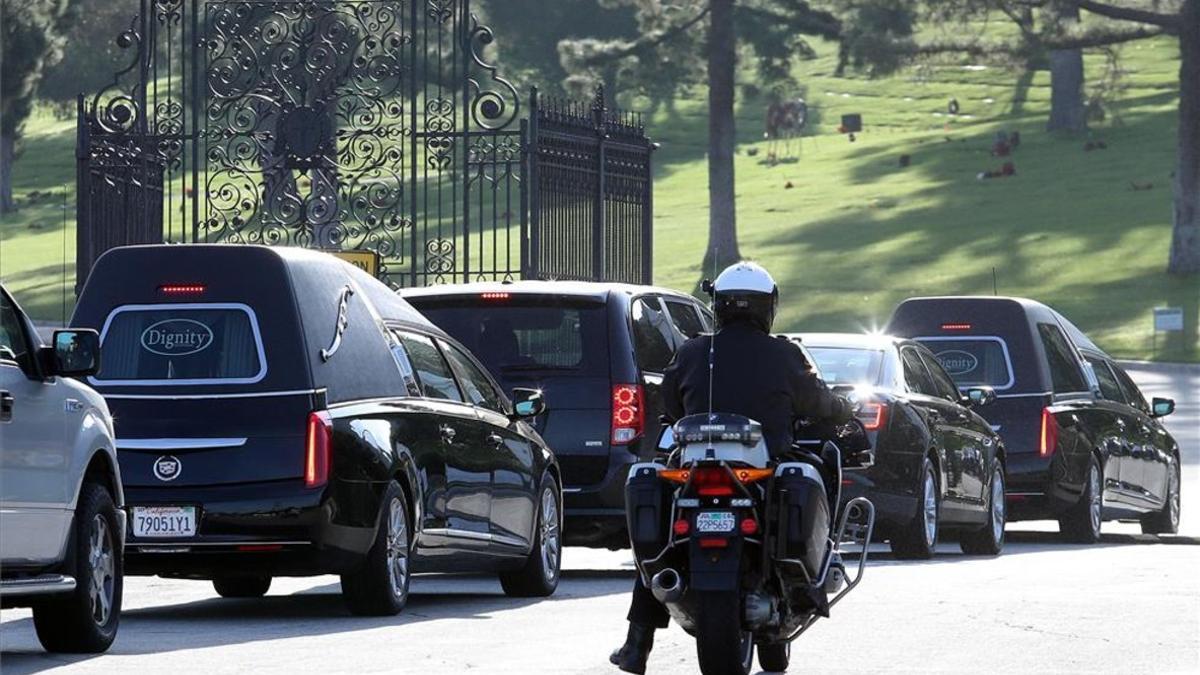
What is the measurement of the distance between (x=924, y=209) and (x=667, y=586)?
204ft

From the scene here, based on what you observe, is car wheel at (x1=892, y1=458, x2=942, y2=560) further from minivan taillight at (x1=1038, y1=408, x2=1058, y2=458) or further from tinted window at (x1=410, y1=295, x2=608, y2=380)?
tinted window at (x1=410, y1=295, x2=608, y2=380)

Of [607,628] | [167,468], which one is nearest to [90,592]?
[167,468]

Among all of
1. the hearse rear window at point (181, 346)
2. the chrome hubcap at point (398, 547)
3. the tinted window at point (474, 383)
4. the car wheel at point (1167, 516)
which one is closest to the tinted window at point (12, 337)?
the hearse rear window at point (181, 346)

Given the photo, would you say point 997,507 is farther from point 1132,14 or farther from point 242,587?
point 1132,14

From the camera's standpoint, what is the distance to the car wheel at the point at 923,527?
1858 cm

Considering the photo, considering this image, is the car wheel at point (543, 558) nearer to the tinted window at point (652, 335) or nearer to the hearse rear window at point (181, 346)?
the tinted window at point (652, 335)

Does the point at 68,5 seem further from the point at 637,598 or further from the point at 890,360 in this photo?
the point at 637,598

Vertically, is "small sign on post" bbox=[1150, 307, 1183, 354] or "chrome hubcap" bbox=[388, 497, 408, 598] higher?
"small sign on post" bbox=[1150, 307, 1183, 354]

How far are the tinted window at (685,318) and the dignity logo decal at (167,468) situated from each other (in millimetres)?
5163

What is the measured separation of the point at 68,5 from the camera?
76.5m

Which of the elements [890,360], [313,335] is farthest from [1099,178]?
[313,335]

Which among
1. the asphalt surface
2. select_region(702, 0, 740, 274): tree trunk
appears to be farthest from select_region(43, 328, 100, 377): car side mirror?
select_region(702, 0, 740, 274): tree trunk

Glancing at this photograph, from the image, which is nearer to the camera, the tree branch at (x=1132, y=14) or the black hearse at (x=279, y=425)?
the black hearse at (x=279, y=425)

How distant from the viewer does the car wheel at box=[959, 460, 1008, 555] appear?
1983 centimetres
